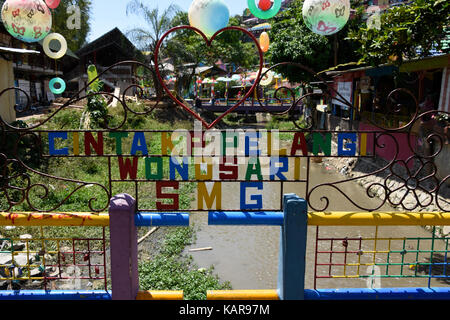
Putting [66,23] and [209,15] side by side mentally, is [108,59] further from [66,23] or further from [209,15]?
[209,15]

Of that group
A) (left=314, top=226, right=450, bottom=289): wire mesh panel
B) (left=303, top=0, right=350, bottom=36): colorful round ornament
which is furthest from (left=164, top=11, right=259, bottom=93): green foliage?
(left=303, top=0, right=350, bottom=36): colorful round ornament

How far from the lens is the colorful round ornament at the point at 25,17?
3.73 metres

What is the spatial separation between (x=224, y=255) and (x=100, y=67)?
25.1 metres

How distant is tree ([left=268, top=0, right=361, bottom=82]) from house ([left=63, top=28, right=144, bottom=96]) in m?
12.8

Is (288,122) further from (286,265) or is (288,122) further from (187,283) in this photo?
(286,265)

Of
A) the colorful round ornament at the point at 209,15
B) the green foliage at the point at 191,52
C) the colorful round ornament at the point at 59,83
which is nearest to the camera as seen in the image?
the colorful round ornament at the point at 209,15

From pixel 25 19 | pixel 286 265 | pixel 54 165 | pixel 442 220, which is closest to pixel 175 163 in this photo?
pixel 286 265

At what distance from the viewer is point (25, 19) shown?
3.75m

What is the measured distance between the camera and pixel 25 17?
3746mm

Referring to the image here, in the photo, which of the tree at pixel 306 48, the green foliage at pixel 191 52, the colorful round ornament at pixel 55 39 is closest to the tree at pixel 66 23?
the green foliage at pixel 191 52

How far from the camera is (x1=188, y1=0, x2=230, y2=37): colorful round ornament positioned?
11.6 ft

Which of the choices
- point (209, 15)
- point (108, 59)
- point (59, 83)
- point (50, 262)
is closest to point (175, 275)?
point (50, 262)

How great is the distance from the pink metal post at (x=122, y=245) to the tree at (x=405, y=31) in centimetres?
665

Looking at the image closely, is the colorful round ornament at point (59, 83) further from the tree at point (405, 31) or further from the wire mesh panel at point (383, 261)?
the tree at point (405, 31)
